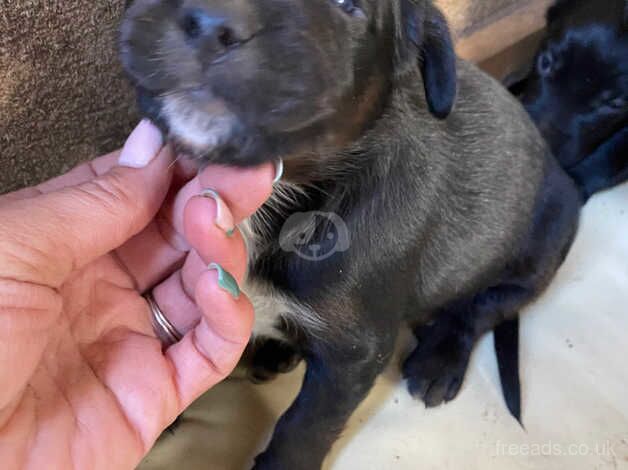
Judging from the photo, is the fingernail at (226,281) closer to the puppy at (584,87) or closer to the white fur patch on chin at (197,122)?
the white fur patch on chin at (197,122)

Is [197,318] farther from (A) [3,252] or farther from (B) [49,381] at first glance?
(A) [3,252]

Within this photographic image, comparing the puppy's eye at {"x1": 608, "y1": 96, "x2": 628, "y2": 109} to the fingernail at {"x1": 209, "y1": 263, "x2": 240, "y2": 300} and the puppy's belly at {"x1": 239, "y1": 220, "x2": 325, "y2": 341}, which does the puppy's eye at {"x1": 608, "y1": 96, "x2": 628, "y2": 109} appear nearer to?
the puppy's belly at {"x1": 239, "y1": 220, "x2": 325, "y2": 341}

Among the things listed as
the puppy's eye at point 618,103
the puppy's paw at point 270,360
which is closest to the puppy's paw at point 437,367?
the puppy's paw at point 270,360

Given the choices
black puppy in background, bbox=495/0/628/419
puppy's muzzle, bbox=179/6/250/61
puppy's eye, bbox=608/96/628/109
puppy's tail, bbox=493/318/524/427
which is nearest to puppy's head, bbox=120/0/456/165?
puppy's muzzle, bbox=179/6/250/61

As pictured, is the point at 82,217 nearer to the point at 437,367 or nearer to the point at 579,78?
the point at 437,367

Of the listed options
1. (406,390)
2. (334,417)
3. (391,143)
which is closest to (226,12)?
(391,143)
